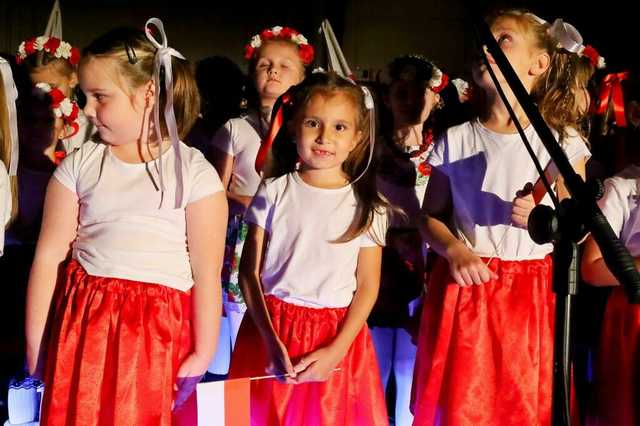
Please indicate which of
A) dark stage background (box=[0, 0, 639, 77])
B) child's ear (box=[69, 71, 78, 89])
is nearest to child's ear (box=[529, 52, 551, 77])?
child's ear (box=[69, 71, 78, 89])

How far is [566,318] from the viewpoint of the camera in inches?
34.7

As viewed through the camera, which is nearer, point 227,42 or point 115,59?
point 115,59

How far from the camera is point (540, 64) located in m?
1.93

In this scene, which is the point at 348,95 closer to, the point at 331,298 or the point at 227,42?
the point at 331,298

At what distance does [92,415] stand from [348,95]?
0.97 m

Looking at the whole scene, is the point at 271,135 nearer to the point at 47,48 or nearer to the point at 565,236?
the point at 565,236

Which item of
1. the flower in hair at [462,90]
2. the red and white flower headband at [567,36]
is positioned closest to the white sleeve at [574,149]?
the red and white flower headband at [567,36]

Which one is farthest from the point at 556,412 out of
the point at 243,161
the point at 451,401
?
the point at 243,161

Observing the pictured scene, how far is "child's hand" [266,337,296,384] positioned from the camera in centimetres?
162

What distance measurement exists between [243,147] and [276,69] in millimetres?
340

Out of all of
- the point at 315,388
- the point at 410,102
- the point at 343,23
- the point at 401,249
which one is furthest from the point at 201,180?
the point at 343,23

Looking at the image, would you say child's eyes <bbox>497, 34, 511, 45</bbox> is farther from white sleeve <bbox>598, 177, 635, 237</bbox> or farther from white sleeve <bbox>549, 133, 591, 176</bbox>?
white sleeve <bbox>598, 177, 635, 237</bbox>

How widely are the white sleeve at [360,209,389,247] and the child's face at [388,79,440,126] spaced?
129 centimetres

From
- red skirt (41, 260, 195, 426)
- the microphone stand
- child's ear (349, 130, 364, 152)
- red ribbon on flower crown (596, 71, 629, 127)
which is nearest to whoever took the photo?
the microphone stand
